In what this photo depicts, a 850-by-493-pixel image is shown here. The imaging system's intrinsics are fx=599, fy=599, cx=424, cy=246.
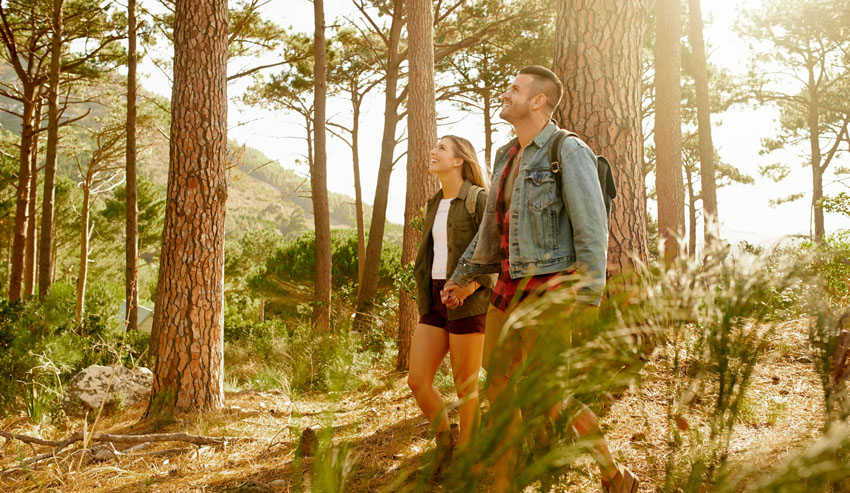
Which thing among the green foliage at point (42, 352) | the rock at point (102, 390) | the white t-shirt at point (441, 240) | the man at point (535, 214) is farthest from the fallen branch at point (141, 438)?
the man at point (535, 214)

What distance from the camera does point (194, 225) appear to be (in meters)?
5.06

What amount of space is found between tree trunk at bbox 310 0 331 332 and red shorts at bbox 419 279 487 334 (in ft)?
28.7

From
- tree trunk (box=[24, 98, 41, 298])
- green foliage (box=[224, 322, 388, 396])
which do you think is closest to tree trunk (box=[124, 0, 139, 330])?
green foliage (box=[224, 322, 388, 396])

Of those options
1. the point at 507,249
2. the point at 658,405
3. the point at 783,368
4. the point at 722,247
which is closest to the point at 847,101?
the point at 783,368

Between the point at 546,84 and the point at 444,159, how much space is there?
3.04 feet

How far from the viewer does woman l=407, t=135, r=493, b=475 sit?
2.93m

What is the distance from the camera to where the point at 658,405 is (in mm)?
3729

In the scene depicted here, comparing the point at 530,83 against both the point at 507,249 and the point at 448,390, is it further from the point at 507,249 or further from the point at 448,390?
the point at 448,390

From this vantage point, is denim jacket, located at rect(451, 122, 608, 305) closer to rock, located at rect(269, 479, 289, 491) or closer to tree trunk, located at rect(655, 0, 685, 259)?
rock, located at rect(269, 479, 289, 491)

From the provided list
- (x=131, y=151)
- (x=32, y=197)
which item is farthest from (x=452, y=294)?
(x=32, y=197)

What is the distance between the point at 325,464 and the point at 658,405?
3524mm

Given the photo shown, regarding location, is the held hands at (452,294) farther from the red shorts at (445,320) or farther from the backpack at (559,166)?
the backpack at (559,166)

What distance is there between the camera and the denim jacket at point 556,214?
2123 mm

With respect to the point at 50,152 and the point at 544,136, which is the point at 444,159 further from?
the point at 50,152
